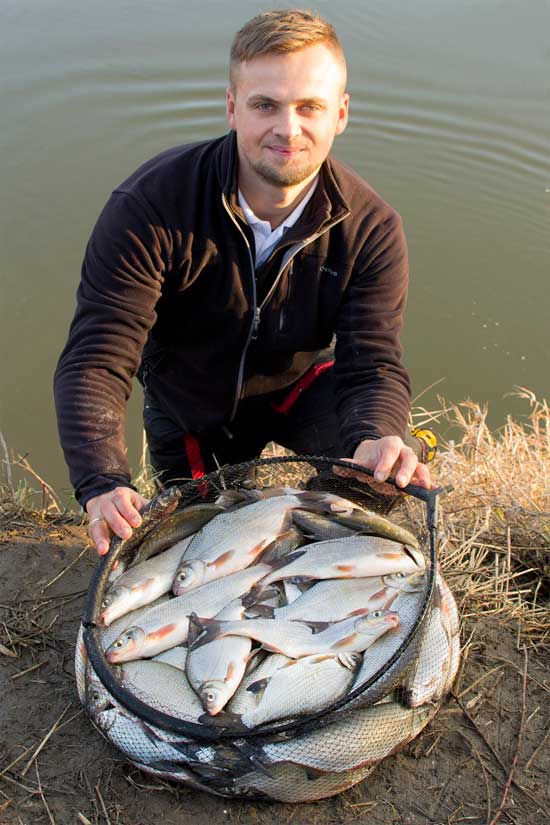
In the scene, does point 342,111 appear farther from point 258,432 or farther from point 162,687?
point 162,687

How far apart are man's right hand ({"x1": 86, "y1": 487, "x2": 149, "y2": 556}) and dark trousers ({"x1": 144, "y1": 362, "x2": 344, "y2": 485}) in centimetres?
109

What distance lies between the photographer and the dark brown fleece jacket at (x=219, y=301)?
2.86m

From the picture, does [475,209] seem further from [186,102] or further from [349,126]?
[186,102]

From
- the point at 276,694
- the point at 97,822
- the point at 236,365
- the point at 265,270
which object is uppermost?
the point at 265,270

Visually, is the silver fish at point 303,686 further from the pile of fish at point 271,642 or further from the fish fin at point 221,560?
the fish fin at point 221,560

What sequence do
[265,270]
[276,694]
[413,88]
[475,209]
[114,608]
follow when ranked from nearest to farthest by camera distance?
[276,694], [114,608], [265,270], [475,209], [413,88]

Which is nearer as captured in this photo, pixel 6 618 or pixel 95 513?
pixel 95 513

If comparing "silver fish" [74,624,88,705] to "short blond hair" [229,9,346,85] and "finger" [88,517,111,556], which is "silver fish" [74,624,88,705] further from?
"short blond hair" [229,9,346,85]

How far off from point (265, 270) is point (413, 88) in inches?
225

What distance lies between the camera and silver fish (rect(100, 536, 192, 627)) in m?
2.39

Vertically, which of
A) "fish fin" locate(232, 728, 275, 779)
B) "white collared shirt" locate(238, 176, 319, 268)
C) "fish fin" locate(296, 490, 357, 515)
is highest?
"white collared shirt" locate(238, 176, 319, 268)

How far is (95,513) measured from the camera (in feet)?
8.26

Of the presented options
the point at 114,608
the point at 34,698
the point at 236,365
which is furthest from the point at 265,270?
the point at 34,698

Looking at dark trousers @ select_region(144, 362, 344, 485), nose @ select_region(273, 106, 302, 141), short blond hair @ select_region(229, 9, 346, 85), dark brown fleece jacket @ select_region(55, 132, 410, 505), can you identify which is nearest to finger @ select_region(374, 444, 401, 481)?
dark brown fleece jacket @ select_region(55, 132, 410, 505)
